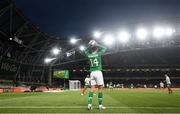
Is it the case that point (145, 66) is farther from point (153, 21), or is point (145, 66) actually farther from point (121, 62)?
point (153, 21)

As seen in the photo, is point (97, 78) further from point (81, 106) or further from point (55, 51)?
point (55, 51)

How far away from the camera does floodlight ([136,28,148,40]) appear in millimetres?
51062

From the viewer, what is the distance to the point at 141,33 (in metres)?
51.2

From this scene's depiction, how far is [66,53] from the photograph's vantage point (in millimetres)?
60219

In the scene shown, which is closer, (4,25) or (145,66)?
(4,25)

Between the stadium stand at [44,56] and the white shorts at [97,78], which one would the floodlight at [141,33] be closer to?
the stadium stand at [44,56]

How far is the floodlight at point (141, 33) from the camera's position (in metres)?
51.1

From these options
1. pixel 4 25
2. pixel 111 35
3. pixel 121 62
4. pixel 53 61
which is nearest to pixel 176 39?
pixel 111 35

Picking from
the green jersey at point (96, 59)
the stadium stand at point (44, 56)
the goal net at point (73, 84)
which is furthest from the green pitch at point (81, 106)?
the goal net at point (73, 84)

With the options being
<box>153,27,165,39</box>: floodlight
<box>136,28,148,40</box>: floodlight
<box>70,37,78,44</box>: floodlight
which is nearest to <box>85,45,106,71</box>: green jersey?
<box>136,28,148,40</box>: floodlight

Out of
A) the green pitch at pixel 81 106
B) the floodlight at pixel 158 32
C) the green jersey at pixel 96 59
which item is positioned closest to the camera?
the green pitch at pixel 81 106

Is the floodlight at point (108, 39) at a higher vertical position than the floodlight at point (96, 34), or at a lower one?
lower

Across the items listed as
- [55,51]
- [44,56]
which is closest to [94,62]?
[55,51]

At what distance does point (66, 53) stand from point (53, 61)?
15.0 feet
